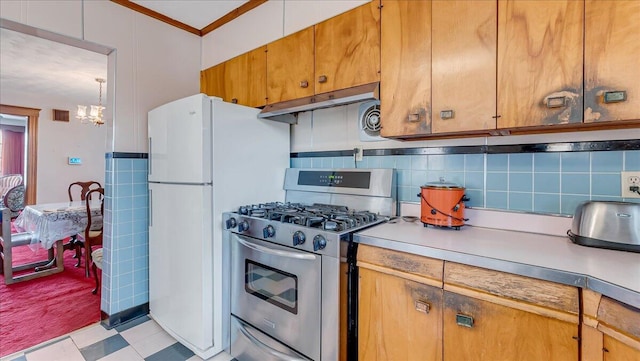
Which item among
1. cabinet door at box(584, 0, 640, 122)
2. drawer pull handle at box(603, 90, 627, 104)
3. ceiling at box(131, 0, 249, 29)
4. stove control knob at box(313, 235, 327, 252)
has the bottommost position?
stove control knob at box(313, 235, 327, 252)

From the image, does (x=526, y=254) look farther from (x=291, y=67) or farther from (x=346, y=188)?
(x=291, y=67)

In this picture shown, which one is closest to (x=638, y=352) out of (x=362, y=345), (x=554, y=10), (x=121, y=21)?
(x=362, y=345)

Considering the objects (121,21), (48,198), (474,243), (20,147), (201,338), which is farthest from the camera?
(20,147)

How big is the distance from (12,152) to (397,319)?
922 cm

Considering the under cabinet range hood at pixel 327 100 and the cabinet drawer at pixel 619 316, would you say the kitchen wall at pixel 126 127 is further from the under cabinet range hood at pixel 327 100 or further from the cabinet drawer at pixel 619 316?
the cabinet drawer at pixel 619 316

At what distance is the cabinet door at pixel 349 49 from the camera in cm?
164

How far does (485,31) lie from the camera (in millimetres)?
1295

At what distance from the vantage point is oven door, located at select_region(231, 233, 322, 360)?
4.78ft

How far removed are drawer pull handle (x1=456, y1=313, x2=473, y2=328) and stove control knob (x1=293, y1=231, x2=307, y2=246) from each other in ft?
2.37

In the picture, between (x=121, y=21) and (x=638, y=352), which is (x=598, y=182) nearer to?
(x=638, y=352)

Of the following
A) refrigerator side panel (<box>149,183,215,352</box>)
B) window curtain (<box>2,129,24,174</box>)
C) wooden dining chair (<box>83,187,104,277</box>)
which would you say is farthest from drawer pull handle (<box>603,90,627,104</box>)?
window curtain (<box>2,129,24,174</box>)

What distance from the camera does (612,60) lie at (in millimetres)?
1064

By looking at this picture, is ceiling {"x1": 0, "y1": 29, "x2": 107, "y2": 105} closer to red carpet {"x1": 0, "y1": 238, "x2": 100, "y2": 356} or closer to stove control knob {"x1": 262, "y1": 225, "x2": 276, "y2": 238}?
red carpet {"x1": 0, "y1": 238, "x2": 100, "y2": 356}

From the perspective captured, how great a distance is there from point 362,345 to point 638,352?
937 millimetres
